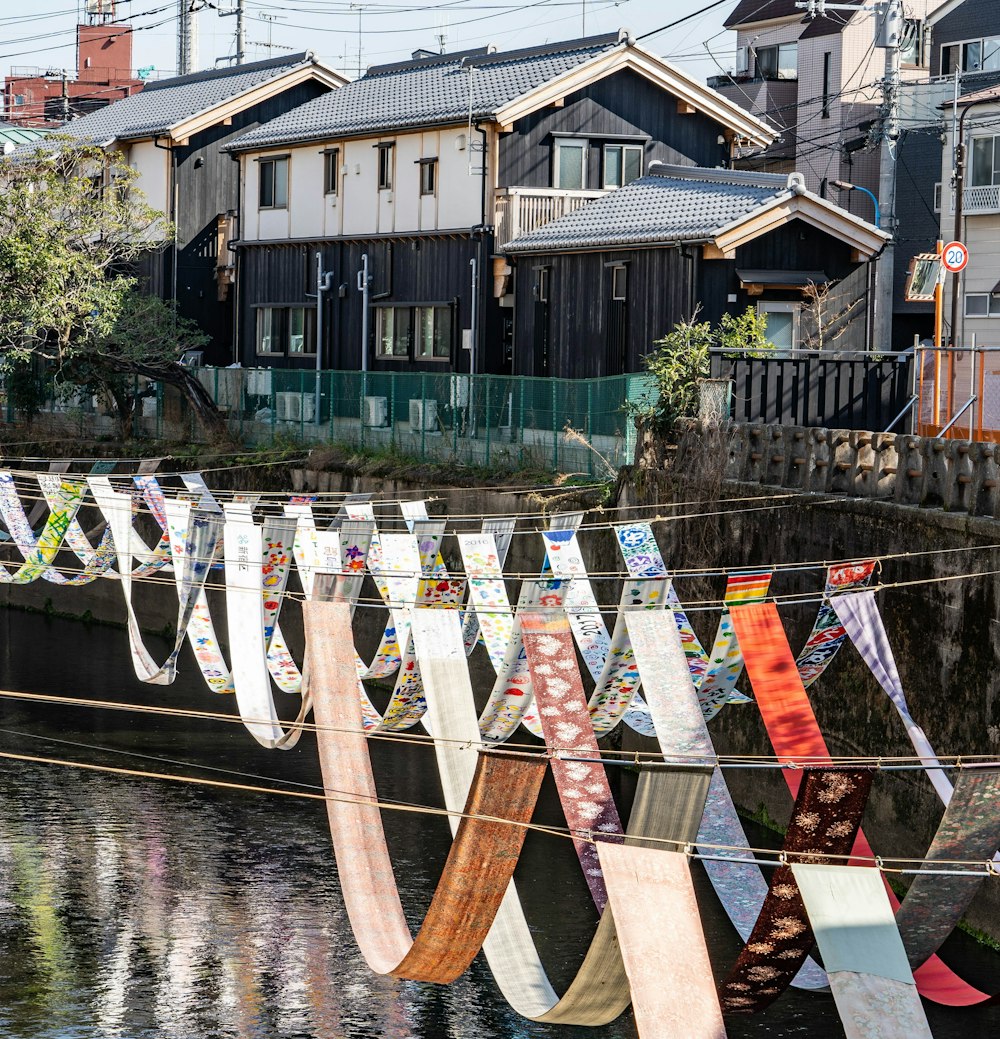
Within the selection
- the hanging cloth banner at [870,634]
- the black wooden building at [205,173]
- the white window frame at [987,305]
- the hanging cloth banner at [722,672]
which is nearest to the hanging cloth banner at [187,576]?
the hanging cloth banner at [722,672]

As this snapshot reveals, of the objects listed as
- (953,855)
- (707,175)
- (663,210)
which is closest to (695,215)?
(663,210)

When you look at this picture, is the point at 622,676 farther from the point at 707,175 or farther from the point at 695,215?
the point at 707,175

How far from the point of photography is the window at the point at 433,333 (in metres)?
34.2

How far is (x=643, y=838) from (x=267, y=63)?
37.3 meters

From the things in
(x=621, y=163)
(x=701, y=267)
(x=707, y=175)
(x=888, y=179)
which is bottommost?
(x=701, y=267)

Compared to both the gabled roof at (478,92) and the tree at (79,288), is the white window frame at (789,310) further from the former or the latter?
the tree at (79,288)

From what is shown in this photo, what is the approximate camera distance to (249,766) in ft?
75.2

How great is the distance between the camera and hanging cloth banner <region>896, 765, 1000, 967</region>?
971 cm

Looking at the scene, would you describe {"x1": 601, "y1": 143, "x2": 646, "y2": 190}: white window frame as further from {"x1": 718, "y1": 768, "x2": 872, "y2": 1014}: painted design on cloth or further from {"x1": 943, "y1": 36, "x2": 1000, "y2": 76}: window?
{"x1": 718, "y1": 768, "x2": 872, "y2": 1014}: painted design on cloth

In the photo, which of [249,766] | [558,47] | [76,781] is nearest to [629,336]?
[558,47]

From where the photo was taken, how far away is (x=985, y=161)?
127ft

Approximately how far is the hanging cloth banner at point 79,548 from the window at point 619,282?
36.5 ft

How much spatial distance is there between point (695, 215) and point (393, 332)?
9563 mm

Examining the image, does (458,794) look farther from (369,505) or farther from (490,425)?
(490,425)
